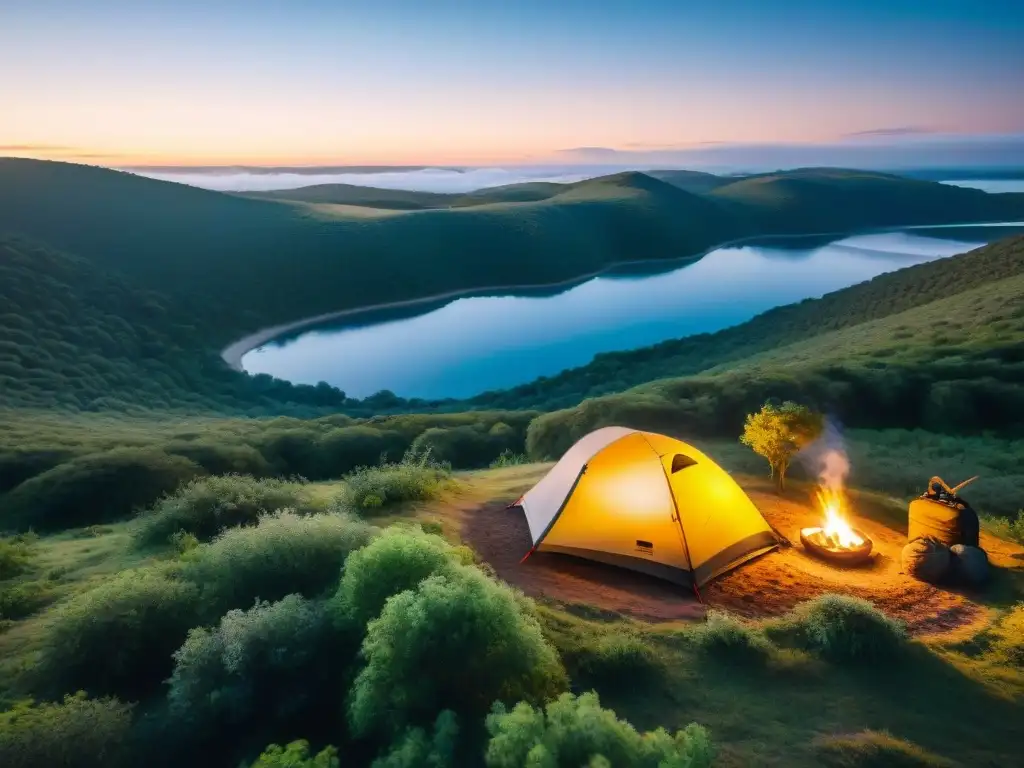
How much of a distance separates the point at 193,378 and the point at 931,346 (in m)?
59.2

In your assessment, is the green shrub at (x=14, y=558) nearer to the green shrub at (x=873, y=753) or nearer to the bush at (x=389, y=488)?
the bush at (x=389, y=488)

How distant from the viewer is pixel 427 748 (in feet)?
18.6

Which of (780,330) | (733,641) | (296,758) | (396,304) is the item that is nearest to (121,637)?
(296,758)

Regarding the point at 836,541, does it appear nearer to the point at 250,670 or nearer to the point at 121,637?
the point at 250,670

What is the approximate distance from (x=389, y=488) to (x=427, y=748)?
8175mm

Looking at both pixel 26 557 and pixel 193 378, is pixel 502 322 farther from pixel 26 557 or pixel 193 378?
pixel 26 557

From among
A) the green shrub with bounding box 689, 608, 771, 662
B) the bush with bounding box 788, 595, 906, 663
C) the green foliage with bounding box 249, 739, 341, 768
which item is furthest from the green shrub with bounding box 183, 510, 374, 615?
the bush with bounding box 788, 595, 906, 663

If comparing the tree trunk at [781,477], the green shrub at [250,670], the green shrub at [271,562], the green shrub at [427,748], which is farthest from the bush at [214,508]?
the tree trunk at [781,477]

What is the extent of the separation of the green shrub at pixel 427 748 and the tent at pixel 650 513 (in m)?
5.66

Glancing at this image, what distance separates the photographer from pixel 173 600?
8156 mm

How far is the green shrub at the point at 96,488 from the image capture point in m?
17.0

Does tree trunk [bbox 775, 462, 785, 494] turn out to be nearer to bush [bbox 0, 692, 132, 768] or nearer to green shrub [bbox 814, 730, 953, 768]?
green shrub [bbox 814, 730, 953, 768]

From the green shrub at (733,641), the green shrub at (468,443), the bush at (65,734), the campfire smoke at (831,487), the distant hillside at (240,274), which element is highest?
the bush at (65,734)

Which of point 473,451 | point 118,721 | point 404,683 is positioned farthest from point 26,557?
point 473,451
